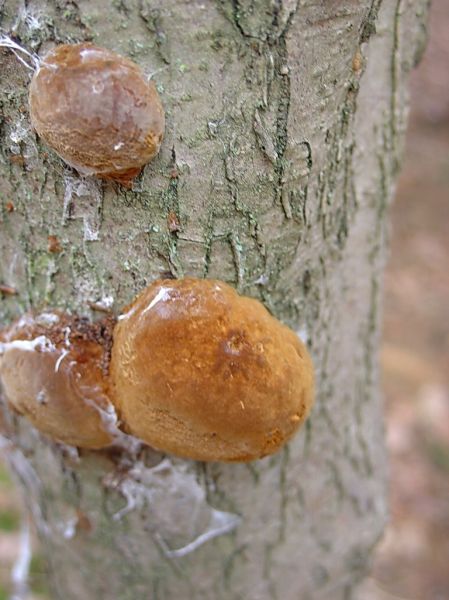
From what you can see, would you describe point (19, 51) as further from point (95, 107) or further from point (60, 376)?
point (60, 376)

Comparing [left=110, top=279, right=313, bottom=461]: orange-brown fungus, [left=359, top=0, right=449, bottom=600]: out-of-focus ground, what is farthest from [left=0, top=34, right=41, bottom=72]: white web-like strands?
[left=359, top=0, right=449, bottom=600]: out-of-focus ground

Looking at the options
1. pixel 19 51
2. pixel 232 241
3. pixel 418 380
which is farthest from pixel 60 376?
pixel 418 380

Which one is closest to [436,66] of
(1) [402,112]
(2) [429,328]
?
(2) [429,328]

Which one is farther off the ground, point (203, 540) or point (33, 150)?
point (33, 150)

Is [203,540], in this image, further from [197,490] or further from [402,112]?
[402,112]

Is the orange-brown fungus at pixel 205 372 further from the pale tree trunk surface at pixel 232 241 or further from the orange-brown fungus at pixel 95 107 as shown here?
the orange-brown fungus at pixel 95 107

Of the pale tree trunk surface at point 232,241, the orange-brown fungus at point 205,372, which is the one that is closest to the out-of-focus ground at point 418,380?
the pale tree trunk surface at point 232,241

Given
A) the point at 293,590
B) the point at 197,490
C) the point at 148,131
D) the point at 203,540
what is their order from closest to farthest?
the point at 148,131 → the point at 197,490 → the point at 203,540 → the point at 293,590
